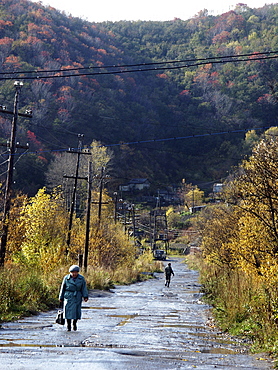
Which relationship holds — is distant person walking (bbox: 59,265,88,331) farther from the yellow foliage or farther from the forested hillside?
Result: the forested hillside

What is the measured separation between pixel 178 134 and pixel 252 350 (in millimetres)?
128016

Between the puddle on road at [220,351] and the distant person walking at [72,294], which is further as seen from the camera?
the distant person walking at [72,294]

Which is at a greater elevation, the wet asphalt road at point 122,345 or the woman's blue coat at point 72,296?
the woman's blue coat at point 72,296

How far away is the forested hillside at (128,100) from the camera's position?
113 meters

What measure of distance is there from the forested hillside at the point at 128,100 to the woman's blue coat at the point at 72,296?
261 feet

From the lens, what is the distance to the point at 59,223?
142 ft

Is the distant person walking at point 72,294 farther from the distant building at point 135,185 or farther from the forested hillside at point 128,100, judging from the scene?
the distant building at point 135,185

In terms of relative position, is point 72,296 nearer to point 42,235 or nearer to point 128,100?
point 42,235

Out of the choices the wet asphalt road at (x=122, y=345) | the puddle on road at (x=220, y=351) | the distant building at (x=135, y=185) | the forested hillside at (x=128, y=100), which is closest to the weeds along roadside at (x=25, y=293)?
the wet asphalt road at (x=122, y=345)

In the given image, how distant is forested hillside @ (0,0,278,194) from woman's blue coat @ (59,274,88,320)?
79590 millimetres

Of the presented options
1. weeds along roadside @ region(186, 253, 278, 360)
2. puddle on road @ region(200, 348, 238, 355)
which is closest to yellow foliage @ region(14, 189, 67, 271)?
weeds along roadside @ region(186, 253, 278, 360)

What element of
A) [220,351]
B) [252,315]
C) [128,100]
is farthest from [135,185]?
[220,351]

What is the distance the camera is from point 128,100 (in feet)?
486

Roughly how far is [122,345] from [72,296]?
253 centimetres
